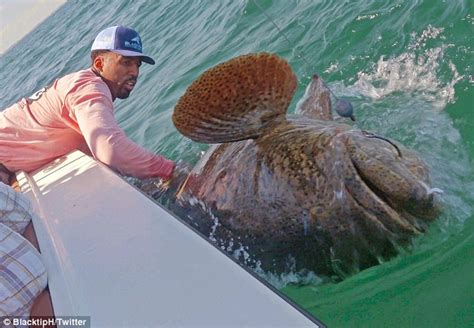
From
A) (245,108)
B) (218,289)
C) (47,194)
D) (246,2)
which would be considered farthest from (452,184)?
(246,2)

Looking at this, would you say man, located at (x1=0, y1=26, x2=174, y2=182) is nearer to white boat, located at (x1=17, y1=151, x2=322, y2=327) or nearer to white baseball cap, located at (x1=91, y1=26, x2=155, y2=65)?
white baseball cap, located at (x1=91, y1=26, x2=155, y2=65)

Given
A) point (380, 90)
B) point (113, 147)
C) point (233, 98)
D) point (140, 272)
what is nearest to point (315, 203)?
point (233, 98)

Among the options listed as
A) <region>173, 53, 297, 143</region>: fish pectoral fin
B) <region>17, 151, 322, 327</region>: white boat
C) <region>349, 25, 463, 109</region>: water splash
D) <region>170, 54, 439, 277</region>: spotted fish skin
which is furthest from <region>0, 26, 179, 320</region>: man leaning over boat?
<region>349, 25, 463, 109</region>: water splash

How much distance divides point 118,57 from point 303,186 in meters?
2.40

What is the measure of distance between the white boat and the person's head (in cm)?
139

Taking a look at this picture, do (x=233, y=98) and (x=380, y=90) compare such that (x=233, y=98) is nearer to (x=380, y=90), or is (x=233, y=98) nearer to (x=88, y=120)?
(x=88, y=120)

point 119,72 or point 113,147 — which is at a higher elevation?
point 119,72

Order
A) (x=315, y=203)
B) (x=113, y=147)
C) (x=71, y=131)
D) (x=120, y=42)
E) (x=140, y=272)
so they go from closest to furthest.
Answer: (x=140, y=272)
(x=315, y=203)
(x=113, y=147)
(x=120, y=42)
(x=71, y=131)

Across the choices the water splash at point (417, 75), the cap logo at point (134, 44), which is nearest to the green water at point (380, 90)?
the water splash at point (417, 75)

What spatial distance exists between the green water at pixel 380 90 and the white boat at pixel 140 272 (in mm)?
748

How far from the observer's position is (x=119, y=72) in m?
4.77

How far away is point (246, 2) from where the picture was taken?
8.81m

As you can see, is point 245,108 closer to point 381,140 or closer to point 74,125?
point 381,140

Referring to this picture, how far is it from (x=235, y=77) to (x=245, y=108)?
7.8 inches
